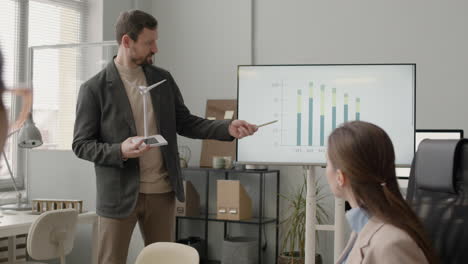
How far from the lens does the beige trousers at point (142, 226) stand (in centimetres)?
259

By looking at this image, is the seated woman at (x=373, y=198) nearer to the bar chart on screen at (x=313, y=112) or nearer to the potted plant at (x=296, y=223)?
the bar chart on screen at (x=313, y=112)

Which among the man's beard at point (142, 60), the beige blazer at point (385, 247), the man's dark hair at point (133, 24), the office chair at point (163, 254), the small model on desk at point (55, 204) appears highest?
the man's dark hair at point (133, 24)

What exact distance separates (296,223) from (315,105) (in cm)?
177

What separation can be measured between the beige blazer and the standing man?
1.24 meters

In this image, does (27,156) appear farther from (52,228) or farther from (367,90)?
(367,90)

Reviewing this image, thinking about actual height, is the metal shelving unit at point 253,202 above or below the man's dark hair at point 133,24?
below

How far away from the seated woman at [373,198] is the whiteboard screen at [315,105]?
1.45 metres

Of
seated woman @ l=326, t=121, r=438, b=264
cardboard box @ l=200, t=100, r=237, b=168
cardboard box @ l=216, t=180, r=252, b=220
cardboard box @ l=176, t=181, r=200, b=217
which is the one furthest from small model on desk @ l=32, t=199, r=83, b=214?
seated woman @ l=326, t=121, r=438, b=264

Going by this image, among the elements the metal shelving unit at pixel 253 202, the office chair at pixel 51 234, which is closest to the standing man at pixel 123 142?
the office chair at pixel 51 234

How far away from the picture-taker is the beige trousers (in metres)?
2.59

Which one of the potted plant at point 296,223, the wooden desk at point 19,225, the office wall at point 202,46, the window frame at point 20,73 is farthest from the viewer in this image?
the office wall at point 202,46

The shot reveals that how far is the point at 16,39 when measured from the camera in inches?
194

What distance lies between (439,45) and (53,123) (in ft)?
9.82

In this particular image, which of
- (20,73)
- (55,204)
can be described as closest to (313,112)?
(55,204)
